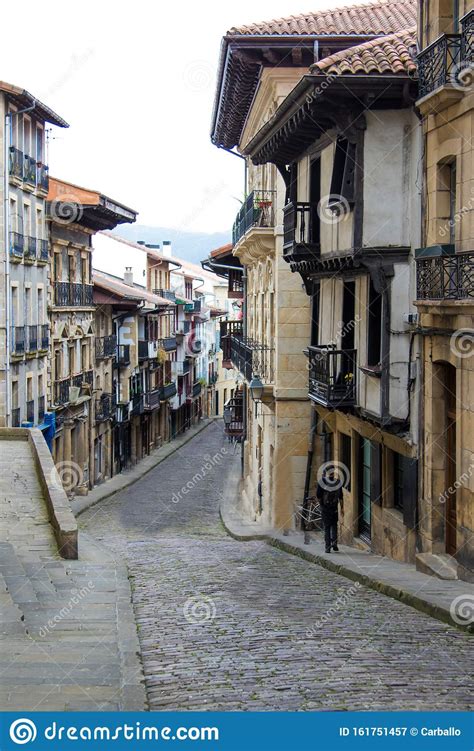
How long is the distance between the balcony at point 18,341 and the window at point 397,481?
19140 millimetres

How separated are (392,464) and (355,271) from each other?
339cm

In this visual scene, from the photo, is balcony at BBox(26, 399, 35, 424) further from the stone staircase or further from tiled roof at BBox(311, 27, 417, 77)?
tiled roof at BBox(311, 27, 417, 77)

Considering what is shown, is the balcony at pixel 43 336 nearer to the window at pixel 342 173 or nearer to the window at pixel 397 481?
the window at pixel 342 173

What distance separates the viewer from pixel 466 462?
13.9m

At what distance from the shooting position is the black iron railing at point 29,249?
119ft

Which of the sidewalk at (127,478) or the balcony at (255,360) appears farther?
the sidewalk at (127,478)

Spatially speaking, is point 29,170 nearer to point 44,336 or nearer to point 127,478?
point 44,336

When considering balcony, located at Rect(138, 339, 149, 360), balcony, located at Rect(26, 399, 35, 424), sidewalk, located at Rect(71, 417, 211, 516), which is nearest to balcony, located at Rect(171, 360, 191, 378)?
sidewalk, located at Rect(71, 417, 211, 516)

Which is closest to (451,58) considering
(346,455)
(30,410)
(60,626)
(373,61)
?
(373,61)

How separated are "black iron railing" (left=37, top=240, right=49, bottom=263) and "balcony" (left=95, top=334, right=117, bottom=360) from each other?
7.98 metres

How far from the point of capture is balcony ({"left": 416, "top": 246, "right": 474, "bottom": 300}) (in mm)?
13438

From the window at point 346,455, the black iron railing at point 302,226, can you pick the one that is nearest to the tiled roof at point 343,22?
the black iron railing at point 302,226

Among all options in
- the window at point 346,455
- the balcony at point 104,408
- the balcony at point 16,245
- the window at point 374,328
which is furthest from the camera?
the balcony at point 104,408

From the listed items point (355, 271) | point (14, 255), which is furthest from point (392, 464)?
point (14, 255)
